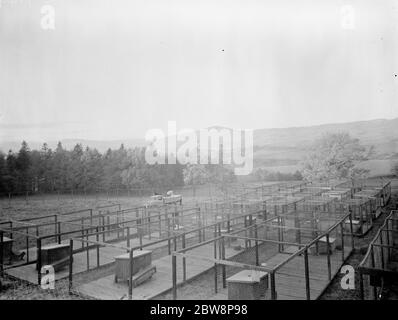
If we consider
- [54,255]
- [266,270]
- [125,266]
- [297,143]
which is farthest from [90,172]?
[266,270]

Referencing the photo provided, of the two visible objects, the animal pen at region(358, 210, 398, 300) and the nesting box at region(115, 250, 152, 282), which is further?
the nesting box at region(115, 250, 152, 282)

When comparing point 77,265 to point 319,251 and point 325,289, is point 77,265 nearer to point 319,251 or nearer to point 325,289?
point 325,289

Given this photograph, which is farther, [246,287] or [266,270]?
[246,287]

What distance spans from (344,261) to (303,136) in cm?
3293

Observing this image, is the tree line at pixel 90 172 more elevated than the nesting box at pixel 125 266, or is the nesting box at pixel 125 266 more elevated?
the tree line at pixel 90 172

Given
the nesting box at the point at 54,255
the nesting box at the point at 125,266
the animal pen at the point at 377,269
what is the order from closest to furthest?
the animal pen at the point at 377,269 → the nesting box at the point at 125,266 → the nesting box at the point at 54,255

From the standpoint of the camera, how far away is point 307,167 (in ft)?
125

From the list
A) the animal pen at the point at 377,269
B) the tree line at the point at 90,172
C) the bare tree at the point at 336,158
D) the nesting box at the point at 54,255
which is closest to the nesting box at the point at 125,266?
the nesting box at the point at 54,255

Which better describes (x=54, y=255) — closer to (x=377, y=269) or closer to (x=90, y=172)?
(x=377, y=269)

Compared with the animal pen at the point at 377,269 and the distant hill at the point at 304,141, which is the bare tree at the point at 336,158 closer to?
the distant hill at the point at 304,141

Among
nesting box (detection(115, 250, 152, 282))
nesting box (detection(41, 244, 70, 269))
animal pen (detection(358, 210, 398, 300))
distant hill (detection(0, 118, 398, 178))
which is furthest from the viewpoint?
distant hill (detection(0, 118, 398, 178))

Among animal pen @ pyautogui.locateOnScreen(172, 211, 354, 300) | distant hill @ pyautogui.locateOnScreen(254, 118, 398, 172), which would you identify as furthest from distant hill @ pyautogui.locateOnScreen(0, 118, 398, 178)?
animal pen @ pyautogui.locateOnScreen(172, 211, 354, 300)

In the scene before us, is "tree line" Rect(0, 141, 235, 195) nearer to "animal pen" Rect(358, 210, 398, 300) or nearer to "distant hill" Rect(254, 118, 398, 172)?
"distant hill" Rect(254, 118, 398, 172)
